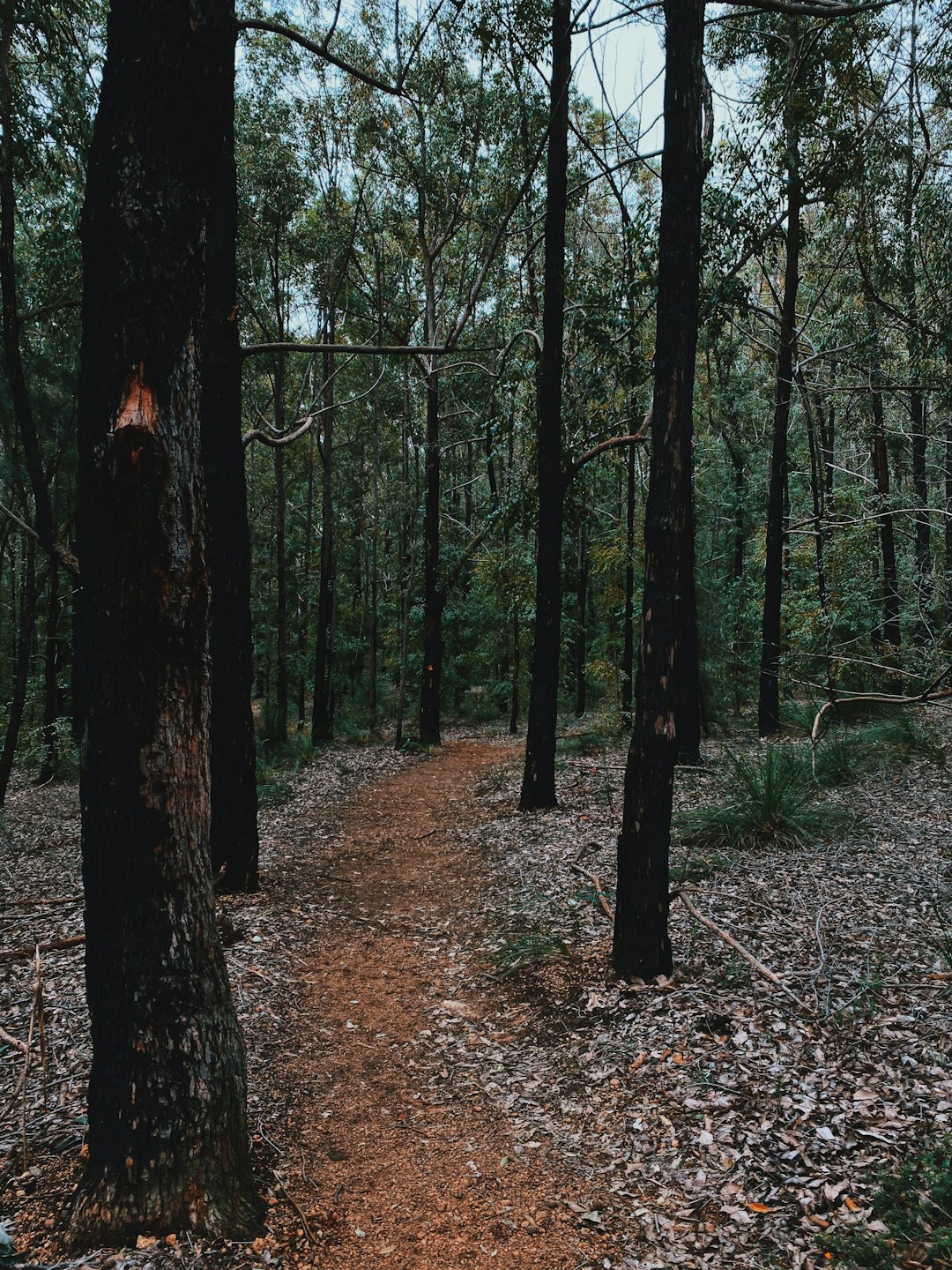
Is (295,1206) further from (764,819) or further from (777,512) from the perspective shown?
(777,512)

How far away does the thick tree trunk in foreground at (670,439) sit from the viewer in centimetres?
424

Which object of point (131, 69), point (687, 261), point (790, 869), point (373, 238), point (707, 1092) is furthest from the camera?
point (373, 238)

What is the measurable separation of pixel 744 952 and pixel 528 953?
1.47 metres

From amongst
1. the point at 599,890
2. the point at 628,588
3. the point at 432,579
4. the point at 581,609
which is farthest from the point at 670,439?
the point at 581,609

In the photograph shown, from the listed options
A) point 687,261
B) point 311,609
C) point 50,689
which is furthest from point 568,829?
point 311,609

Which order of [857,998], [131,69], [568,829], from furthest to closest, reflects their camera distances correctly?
[568,829] < [857,998] < [131,69]

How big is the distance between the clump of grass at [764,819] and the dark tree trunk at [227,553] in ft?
13.1

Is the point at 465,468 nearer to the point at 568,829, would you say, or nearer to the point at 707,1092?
the point at 568,829

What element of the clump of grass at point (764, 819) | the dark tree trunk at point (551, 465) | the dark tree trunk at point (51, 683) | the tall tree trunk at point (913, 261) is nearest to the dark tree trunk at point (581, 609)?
the tall tree trunk at point (913, 261)

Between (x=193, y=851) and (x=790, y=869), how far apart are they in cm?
485

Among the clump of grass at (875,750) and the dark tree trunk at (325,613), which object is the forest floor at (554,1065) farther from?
the dark tree trunk at (325,613)

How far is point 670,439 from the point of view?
4.26m

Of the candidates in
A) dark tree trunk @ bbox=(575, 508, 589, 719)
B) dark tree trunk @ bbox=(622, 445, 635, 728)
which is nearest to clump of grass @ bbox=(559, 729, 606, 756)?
dark tree trunk @ bbox=(622, 445, 635, 728)

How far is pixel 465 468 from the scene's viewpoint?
25.7 metres
